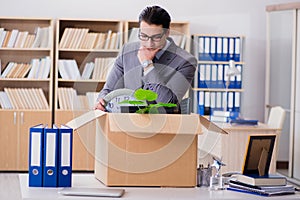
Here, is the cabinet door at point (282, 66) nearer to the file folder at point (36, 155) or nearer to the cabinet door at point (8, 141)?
the cabinet door at point (8, 141)

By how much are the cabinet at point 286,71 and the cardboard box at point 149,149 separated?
434 cm

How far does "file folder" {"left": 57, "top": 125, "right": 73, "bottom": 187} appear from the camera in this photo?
281 centimetres

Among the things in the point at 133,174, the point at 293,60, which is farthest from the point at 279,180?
the point at 293,60

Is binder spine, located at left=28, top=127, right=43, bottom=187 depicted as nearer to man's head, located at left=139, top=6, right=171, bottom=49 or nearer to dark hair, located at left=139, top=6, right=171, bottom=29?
man's head, located at left=139, top=6, right=171, bottom=49

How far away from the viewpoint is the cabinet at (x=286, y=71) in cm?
698

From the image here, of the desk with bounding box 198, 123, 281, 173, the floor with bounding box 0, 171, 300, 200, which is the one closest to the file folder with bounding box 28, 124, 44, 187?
the floor with bounding box 0, 171, 300, 200

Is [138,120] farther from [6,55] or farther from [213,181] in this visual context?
[6,55]

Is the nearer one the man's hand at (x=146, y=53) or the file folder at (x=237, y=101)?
the man's hand at (x=146, y=53)

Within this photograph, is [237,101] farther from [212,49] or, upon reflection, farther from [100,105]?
[100,105]

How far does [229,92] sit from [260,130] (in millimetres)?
1463

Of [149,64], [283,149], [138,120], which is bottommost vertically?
[283,149]

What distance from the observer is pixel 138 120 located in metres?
2.77

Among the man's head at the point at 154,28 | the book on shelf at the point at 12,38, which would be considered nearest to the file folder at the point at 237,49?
the book on shelf at the point at 12,38

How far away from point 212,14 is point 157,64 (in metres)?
4.83
